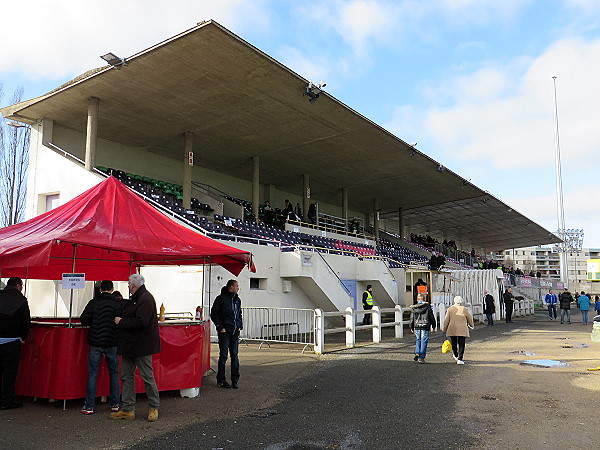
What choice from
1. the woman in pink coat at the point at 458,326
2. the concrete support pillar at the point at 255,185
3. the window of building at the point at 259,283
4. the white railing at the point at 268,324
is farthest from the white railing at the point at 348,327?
the concrete support pillar at the point at 255,185

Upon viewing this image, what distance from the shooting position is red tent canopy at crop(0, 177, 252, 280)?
7.02 meters

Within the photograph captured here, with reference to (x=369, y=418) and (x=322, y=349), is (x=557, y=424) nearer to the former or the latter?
(x=369, y=418)

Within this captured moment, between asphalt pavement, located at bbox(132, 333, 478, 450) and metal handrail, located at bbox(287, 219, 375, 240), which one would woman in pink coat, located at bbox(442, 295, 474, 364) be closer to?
asphalt pavement, located at bbox(132, 333, 478, 450)

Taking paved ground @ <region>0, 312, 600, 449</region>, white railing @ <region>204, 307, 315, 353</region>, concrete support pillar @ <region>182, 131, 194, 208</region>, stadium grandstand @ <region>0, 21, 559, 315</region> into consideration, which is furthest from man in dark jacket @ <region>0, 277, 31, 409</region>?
concrete support pillar @ <region>182, 131, 194, 208</region>

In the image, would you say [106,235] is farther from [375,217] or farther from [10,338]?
[375,217]

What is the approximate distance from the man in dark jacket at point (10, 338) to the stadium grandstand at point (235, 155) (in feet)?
15.5

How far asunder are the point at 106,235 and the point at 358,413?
4577mm

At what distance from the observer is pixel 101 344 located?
6719 millimetres

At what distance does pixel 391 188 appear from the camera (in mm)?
36000

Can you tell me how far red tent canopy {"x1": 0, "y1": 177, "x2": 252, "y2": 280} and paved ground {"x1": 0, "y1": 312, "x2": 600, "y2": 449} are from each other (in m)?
2.20

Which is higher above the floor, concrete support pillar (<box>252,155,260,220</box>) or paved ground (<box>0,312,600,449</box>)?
concrete support pillar (<box>252,155,260,220</box>)

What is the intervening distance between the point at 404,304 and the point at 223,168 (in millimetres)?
13450

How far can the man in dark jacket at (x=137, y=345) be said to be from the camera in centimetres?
639

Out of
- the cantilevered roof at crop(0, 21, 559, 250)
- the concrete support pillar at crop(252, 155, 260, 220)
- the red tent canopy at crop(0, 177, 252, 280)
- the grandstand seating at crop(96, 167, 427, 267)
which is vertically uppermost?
the cantilevered roof at crop(0, 21, 559, 250)
